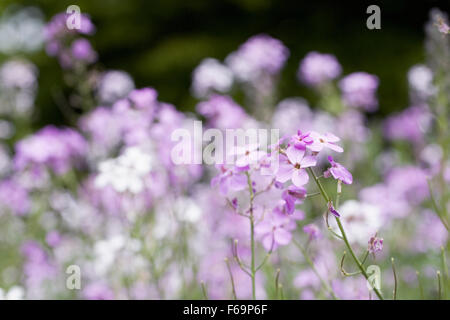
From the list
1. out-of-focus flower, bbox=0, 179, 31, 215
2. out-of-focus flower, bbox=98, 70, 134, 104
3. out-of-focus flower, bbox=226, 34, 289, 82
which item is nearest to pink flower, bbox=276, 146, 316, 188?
out-of-focus flower, bbox=226, 34, 289, 82

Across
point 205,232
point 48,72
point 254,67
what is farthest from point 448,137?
point 48,72

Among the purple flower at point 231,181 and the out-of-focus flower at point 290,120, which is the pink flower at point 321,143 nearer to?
the purple flower at point 231,181

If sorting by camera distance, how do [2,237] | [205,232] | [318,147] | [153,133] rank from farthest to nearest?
[2,237], [205,232], [153,133], [318,147]

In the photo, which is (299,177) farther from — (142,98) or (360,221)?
(142,98)

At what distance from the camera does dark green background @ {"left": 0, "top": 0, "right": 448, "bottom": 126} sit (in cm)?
454

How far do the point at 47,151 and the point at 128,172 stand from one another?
0.57 m

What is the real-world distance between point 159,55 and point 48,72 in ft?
4.00

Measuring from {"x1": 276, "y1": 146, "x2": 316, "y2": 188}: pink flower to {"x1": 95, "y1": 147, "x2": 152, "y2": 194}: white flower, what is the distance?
631 mm

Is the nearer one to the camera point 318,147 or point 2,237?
point 318,147

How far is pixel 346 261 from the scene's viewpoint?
197 cm

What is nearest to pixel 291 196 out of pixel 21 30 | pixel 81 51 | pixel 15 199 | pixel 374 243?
pixel 374 243

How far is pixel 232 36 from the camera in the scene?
484 cm

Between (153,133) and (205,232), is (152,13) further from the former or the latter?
(153,133)

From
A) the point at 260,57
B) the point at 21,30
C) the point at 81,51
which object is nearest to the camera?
the point at 81,51
